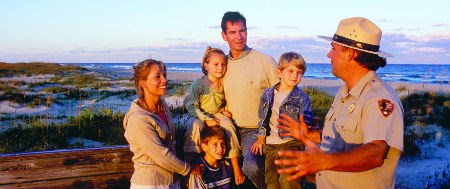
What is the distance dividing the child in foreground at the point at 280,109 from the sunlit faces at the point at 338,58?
53.1 inches

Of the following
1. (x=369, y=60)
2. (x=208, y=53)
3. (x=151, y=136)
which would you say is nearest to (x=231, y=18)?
(x=208, y=53)

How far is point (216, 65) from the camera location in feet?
14.9

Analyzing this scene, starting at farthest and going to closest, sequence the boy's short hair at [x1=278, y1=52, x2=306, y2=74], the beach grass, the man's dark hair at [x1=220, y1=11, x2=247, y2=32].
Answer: the beach grass, the man's dark hair at [x1=220, y1=11, x2=247, y2=32], the boy's short hair at [x1=278, y1=52, x2=306, y2=74]

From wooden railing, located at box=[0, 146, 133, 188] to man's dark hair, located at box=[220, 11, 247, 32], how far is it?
153 cm

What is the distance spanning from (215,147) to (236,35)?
110 centimetres

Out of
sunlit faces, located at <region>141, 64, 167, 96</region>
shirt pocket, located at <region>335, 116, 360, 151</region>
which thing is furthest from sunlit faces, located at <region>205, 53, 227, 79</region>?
shirt pocket, located at <region>335, 116, 360, 151</region>

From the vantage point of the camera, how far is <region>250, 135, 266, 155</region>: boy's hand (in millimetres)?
4254

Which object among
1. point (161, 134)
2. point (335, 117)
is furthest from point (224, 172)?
point (335, 117)

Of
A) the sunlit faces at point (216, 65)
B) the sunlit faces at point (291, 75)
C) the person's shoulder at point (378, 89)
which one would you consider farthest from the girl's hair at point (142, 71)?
the person's shoulder at point (378, 89)

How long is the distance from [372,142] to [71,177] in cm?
307

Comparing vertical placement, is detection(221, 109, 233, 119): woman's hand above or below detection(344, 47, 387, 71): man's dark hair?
below

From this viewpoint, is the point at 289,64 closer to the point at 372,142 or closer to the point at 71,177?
the point at 372,142

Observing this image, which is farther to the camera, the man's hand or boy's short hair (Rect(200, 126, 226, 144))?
boy's short hair (Rect(200, 126, 226, 144))

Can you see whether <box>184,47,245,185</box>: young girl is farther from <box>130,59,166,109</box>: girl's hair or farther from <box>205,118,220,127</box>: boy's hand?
<box>130,59,166,109</box>: girl's hair
